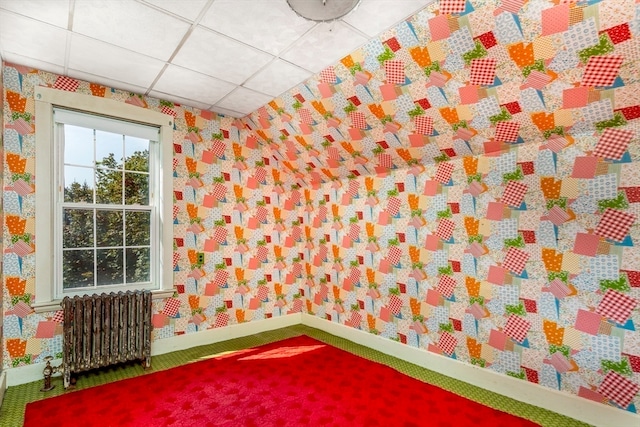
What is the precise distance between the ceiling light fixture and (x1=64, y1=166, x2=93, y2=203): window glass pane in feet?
8.41

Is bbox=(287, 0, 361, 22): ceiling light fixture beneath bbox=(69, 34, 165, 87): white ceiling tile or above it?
beneath

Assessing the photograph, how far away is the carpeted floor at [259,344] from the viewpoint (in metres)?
2.38

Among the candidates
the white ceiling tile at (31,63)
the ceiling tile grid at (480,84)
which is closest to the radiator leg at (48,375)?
the white ceiling tile at (31,63)

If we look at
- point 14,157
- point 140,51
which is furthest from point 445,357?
point 14,157

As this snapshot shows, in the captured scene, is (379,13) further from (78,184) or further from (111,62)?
(78,184)

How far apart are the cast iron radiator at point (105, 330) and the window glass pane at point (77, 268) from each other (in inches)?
12.1

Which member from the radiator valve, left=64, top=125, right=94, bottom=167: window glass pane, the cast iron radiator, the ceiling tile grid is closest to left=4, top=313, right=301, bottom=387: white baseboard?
the radiator valve

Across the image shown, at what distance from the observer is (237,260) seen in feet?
13.7

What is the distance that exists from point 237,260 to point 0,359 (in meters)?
2.23

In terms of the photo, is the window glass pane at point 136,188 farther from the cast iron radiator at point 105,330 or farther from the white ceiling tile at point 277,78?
the white ceiling tile at point 277,78

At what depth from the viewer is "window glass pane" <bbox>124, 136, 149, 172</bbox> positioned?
349 centimetres

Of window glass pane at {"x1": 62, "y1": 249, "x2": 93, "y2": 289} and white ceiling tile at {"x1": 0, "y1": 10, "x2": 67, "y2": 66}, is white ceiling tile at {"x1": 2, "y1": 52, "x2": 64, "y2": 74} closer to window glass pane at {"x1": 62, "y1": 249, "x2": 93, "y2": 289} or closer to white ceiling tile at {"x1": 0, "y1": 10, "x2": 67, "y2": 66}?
white ceiling tile at {"x1": 0, "y1": 10, "x2": 67, "y2": 66}

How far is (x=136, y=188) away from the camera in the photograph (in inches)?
140

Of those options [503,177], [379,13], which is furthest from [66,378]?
[503,177]
